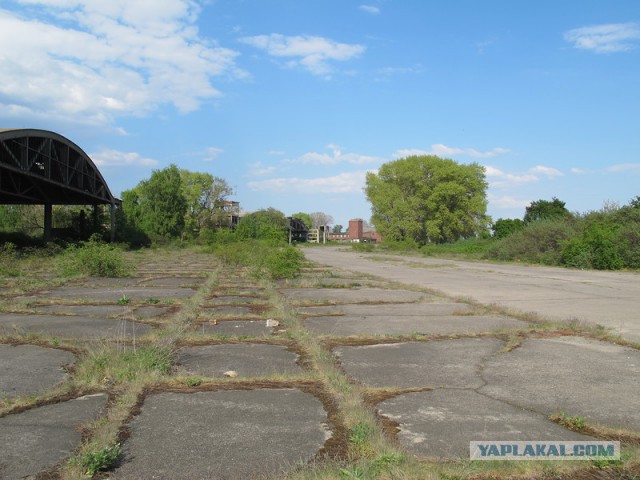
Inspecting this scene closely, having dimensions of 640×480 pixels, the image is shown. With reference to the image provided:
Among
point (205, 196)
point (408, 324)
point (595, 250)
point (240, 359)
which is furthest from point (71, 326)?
point (205, 196)

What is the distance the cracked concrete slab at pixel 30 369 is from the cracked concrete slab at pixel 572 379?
3.78 m

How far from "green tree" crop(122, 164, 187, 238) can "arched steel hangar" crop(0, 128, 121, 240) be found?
961 centimetres

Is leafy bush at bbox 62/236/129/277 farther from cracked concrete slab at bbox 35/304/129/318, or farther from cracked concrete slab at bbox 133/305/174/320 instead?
cracked concrete slab at bbox 133/305/174/320

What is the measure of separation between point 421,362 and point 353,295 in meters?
6.22

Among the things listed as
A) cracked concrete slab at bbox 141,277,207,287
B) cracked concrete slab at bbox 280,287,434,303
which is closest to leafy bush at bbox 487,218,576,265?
cracked concrete slab at bbox 280,287,434,303

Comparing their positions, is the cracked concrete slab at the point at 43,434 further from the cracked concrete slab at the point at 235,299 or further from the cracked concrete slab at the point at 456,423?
the cracked concrete slab at the point at 235,299

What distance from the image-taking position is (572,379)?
4.50 meters

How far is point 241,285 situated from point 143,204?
4306 cm

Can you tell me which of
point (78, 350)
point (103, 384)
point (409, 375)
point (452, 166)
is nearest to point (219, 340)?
point (78, 350)

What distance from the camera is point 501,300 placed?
10500 millimetres

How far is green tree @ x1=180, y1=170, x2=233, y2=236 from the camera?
6912 centimetres

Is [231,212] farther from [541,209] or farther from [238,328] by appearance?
[238,328]

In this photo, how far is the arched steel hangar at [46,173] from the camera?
24.8 m

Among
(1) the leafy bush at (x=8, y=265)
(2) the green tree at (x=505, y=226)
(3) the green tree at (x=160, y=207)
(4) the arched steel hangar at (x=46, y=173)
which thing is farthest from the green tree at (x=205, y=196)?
(1) the leafy bush at (x=8, y=265)
